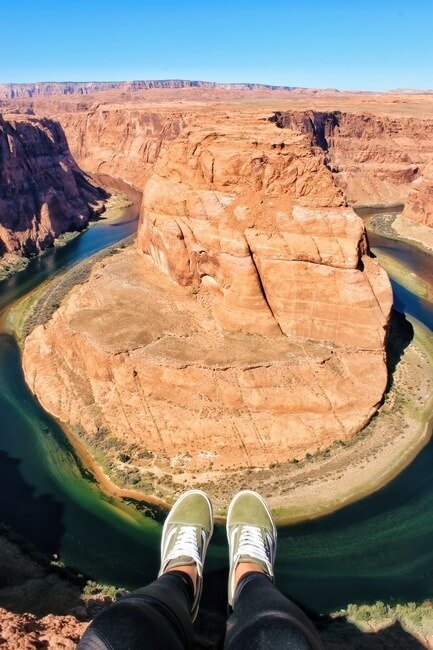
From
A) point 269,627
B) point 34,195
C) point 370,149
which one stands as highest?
point 370,149

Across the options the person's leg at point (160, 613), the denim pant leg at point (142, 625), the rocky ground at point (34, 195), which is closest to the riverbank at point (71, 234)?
the rocky ground at point (34, 195)

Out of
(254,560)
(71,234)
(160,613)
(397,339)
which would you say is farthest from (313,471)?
(71,234)

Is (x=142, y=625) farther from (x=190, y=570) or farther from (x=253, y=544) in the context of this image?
(x=253, y=544)

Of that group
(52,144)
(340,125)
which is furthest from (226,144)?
(340,125)

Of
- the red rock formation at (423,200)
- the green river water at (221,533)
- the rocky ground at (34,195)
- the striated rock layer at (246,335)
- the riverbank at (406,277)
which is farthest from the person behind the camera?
the red rock formation at (423,200)

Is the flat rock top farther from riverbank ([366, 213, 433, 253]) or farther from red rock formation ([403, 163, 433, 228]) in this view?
red rock formation ([403, 163, 433, 228])

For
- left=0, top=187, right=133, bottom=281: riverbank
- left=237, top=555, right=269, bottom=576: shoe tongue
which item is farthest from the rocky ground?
left=237, top=555, right=269, bottom=576: shoe tongue

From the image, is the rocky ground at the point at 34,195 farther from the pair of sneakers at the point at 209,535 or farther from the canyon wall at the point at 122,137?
the pair of sneakers at the point at 209,535
